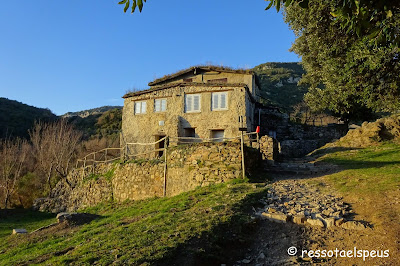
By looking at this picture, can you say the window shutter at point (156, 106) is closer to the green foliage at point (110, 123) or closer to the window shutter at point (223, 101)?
the window shutter at point (223, 101)

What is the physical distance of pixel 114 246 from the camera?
19.1ft

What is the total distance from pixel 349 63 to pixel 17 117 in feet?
172

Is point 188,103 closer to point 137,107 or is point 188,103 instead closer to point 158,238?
point 137,107

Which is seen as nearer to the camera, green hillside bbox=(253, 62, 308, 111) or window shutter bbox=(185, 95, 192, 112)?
window shutter bbox=(185, 95, 192, 112)

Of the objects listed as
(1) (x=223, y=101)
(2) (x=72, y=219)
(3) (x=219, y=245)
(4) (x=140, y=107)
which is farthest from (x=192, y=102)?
(3) (x=219, y=245)

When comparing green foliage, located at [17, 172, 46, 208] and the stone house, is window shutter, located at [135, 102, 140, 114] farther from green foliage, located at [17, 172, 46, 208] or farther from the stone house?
green foliage, located at [17, 172, 46, 208]

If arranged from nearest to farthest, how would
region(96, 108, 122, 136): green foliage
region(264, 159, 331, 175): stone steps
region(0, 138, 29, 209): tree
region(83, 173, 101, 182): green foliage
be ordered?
region(264, 159, 331, 175): stone steps, region(83, 173, 101, 182): green foliage, region(0, 138, 29, 209): tree, region(96, 108, 122, 136): green foliage

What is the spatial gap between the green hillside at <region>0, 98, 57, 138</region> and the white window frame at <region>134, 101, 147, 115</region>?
24822 mm

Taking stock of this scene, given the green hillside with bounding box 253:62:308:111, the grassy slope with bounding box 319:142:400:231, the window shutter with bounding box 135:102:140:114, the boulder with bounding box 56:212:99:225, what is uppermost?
the green hillside with bounding box 253:62:308:111

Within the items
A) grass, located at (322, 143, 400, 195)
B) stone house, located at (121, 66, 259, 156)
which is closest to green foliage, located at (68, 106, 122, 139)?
stone house, located at (121, 66, 259, 156)

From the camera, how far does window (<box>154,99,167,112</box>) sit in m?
22.8

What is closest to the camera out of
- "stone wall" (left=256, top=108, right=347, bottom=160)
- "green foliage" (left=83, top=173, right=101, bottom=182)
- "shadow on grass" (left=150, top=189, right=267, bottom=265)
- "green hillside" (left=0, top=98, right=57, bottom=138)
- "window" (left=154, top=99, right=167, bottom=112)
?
"shadow on grass" (left=150, top=189, right=267, bottom=265)

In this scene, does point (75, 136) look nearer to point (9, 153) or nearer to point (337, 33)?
point (9, 153)

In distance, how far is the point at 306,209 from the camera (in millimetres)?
7398
